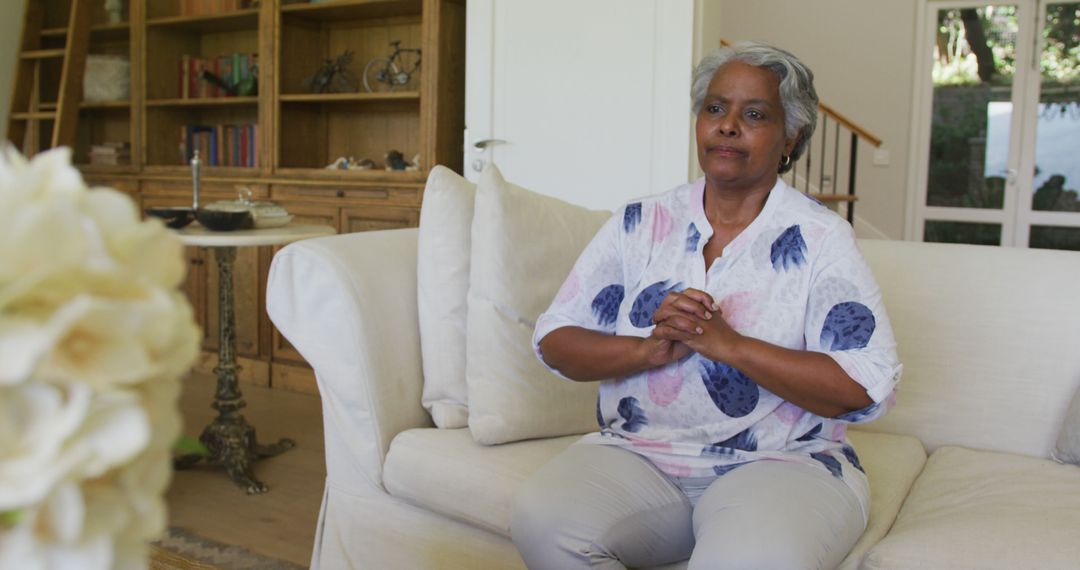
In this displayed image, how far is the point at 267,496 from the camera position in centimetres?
303

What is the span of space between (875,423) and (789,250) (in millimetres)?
748

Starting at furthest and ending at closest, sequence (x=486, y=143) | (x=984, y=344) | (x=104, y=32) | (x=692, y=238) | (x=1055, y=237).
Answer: (x=1055, y=237)
(x=104, y=32)
(x=486, y=143)
(x=984, y=344)
(x=692, y=238)

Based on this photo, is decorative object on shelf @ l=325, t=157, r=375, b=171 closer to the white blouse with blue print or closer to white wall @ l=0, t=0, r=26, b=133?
white wall @ l=0, t=0, r=26, b=133

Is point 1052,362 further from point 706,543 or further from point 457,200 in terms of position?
point 457,200

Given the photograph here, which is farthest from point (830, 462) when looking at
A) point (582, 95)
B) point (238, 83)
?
point (238, 83)

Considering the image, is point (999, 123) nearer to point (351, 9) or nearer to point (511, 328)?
point (351, 9)

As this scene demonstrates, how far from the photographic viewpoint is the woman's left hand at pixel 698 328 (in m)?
1.52

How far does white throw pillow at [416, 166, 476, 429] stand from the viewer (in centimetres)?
202

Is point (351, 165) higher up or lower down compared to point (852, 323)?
higher up

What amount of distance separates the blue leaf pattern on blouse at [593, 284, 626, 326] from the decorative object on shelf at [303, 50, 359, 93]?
3098mm

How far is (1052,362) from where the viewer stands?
6.65 ft

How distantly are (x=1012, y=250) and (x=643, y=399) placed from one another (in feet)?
3.41

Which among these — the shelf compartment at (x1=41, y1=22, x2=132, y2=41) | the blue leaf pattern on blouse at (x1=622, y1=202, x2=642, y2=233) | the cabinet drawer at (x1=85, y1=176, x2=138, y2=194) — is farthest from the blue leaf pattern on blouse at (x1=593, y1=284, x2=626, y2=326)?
the shelf compartment at (x1=41, y1=22, x2=132, y2=41)

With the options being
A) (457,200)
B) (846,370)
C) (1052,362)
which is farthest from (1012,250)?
(457,200)
